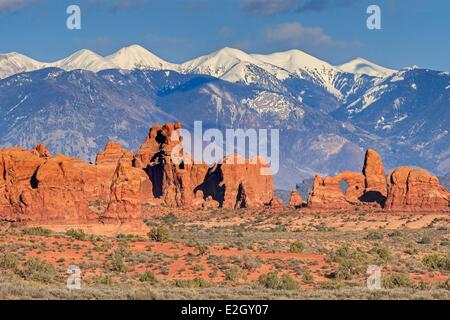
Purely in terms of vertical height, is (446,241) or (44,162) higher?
(44,162)

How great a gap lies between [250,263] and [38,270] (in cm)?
1061

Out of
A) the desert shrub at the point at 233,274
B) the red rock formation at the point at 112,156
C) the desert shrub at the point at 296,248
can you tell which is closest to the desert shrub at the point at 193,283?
the desert shrub at the point at 233,274

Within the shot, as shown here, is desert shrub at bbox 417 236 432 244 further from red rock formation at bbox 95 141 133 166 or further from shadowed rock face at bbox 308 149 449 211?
red rock formation at bbox 95 141 133 166

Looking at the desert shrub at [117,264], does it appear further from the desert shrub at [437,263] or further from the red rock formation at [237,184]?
the red rock formation at [237,184]

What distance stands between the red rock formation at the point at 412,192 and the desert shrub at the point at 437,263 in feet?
190

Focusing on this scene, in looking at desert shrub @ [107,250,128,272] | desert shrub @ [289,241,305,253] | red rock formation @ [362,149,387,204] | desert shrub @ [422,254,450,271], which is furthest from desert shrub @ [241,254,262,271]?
red rock formation @ [362,149,387,204]

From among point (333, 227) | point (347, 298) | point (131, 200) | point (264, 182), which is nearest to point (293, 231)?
point (333, 227)

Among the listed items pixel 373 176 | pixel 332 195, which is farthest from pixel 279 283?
pixel 373 176

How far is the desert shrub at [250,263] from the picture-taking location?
5688cm

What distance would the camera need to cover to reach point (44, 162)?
8344cm

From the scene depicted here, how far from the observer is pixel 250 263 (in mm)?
57188

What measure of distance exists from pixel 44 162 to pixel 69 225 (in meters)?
5.72

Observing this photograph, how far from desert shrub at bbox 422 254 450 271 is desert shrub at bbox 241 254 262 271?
8.95 meters
